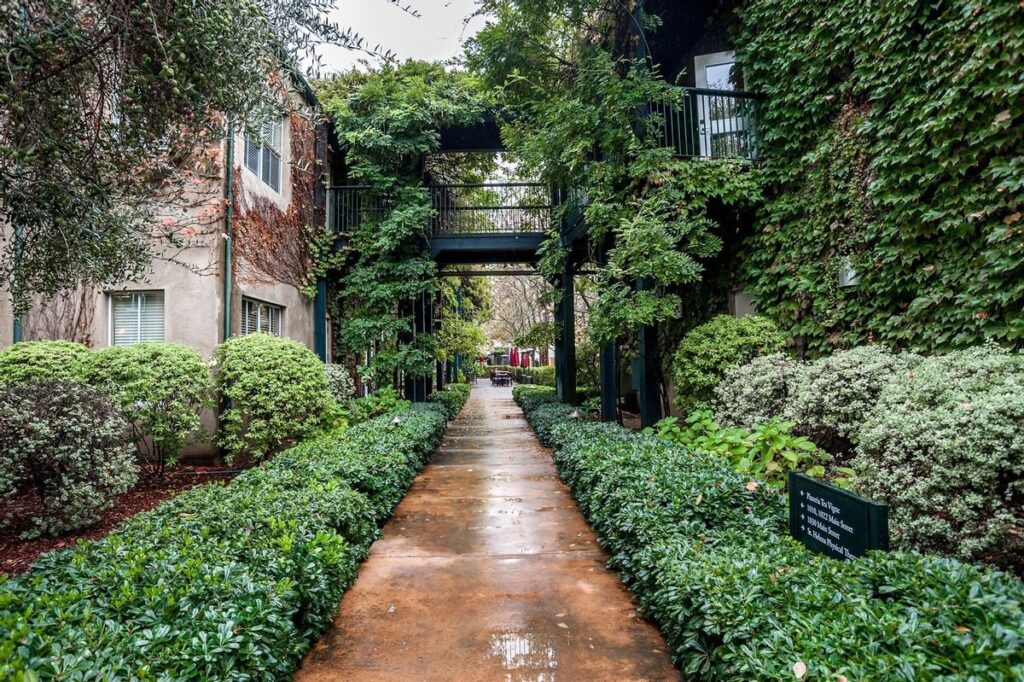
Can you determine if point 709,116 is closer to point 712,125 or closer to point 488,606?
point 712,125

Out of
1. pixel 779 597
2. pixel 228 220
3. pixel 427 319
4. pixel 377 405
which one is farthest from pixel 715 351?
pixel 427 319

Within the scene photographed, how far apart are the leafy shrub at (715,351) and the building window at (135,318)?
7.23m

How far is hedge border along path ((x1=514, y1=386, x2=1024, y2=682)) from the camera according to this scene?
1.63m

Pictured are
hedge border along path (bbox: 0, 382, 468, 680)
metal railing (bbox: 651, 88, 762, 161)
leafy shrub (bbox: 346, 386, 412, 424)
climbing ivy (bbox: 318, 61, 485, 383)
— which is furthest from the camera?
climbing ivy (bbox: 318, 61, 485, 383)

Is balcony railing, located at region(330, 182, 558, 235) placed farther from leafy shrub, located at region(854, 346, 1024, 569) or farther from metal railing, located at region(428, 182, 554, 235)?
leafy shrub, located at region(854, 346, 1024, 569)

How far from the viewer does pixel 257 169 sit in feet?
30.8

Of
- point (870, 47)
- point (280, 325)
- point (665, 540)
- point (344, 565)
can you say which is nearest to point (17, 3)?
point (344, 565)

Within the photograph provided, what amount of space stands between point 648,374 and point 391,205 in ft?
22.7

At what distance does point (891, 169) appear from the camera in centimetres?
561

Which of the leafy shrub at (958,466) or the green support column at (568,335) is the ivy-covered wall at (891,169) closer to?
the leafy shrub at (958,466)

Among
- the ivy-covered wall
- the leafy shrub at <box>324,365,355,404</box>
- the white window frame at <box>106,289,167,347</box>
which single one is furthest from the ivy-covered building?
the ivy-covered wall

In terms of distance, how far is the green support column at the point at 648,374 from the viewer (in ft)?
26.2

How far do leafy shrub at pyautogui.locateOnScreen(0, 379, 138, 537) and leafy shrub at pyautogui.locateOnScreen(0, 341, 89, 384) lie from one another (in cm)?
181

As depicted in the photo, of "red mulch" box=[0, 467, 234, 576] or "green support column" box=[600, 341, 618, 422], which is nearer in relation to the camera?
"red mulch" box=[0, 467, 234, 576]
